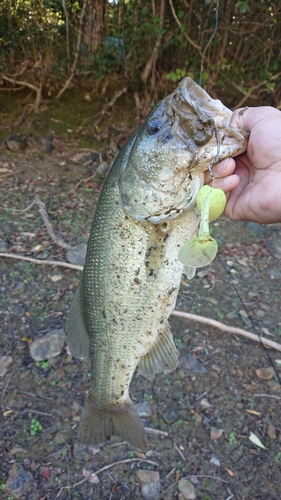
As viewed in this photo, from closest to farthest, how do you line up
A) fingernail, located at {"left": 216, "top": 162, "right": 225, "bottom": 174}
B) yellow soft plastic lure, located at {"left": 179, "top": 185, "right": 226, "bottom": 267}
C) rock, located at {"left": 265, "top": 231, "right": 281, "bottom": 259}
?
yellow soft plastic lure, located at {"left": 179, "top": 185, "right": 226, "bottom": 267} < fingernail, located at {"left": 216, "top": 162, "right": 225, "bottom": 174} < rock, located at {"left": 265, "top": 231, "right": 281, "bottom": 259}

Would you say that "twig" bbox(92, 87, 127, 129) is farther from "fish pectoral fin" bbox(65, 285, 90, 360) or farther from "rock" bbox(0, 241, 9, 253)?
"fish pectoral fin" bbox(65, 285, 90, 360)

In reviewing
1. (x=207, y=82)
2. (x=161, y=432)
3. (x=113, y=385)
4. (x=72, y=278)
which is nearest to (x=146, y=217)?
(x=113, y=385)

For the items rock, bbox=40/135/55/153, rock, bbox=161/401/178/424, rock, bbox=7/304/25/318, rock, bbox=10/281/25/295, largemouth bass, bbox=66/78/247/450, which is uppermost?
largemouth bass, bbox=66/78/247/450

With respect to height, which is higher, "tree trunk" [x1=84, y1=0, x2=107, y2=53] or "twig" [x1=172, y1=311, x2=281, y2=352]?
"tree trunk" [x1=84, y1=0, x2=107, y2=53]

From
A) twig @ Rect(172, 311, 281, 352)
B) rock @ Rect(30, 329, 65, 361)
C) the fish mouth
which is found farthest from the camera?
twig @ Rect(172, 311, 281, 352)

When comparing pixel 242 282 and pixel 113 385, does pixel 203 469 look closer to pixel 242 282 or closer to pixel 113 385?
pixel 113 385

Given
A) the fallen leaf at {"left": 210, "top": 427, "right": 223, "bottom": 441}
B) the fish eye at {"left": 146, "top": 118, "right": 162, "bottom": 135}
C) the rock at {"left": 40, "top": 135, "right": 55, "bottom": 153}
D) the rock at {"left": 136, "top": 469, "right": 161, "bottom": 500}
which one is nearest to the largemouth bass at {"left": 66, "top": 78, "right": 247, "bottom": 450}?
the fish eye at {"left": 146, "top": 118, "right": 162, "bottom": 135}
